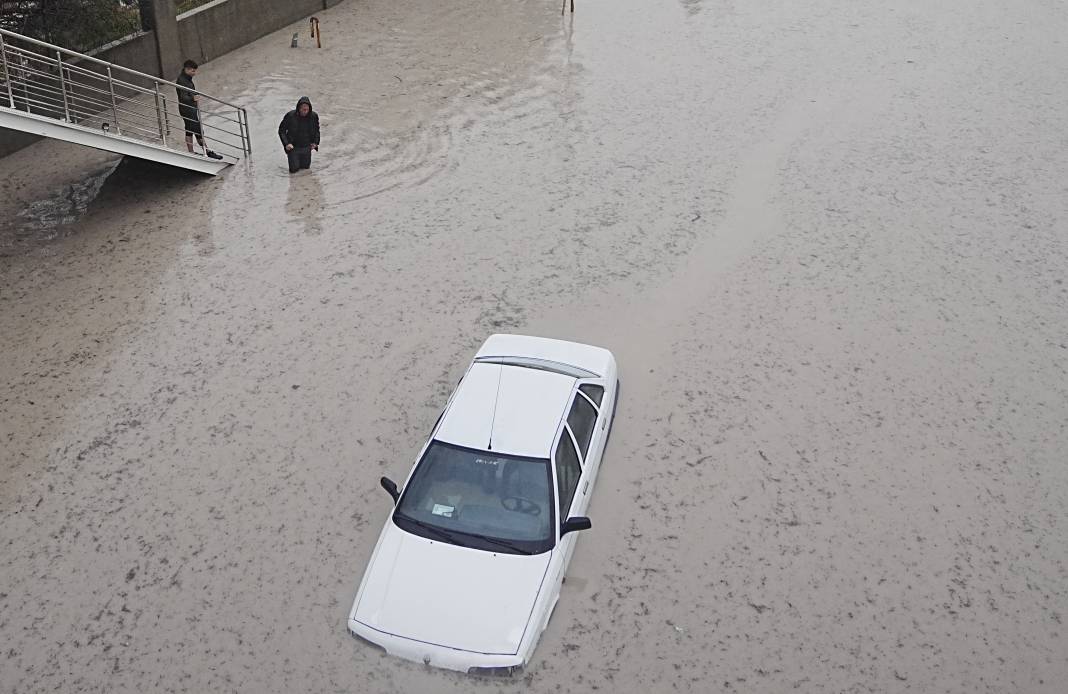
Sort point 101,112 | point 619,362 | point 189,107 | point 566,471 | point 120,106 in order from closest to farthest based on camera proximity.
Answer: point 566,471 < point 619,362 < point 189,107 < point 101,112 < point 120,106

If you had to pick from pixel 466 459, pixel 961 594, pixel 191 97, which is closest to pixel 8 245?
pixel 191 97

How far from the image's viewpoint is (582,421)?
9.08 meters

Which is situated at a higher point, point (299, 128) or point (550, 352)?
point (299, 128)

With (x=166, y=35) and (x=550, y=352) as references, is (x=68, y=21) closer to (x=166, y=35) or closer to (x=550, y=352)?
(x=166, y=35)

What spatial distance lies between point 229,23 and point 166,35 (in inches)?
89.8

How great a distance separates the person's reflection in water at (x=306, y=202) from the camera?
14.0 metres

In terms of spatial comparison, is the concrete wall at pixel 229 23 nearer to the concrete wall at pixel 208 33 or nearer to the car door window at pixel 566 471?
the concrete wall at pixel 208 33

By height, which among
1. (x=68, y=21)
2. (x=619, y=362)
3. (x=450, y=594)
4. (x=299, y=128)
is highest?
(x=68, y=21)

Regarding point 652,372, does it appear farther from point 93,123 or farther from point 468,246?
point 93,123

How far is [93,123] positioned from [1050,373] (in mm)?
14729

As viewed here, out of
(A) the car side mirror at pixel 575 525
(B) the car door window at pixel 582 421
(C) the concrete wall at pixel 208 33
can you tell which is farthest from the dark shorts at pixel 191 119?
(A) the car side mirror at pixel 575 525

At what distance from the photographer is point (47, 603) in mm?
8062

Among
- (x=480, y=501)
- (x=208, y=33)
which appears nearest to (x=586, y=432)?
(x=480, y=501)

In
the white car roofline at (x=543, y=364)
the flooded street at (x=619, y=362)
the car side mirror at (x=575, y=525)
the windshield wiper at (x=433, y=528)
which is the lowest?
the flooded street at (x=619, y=362)
